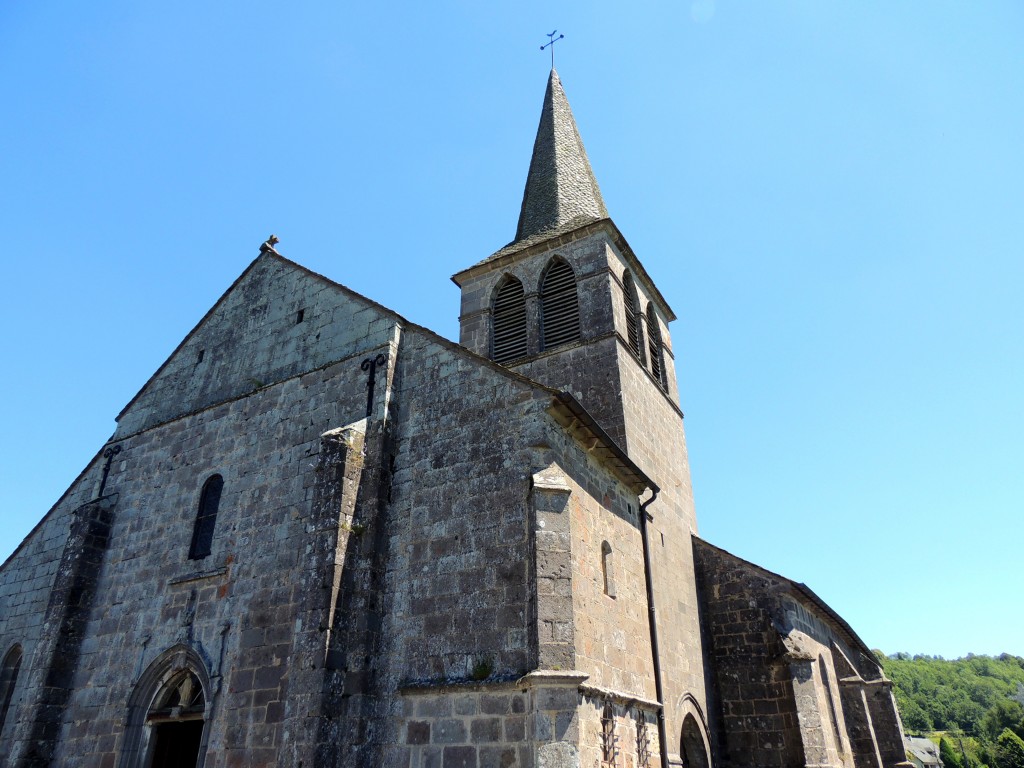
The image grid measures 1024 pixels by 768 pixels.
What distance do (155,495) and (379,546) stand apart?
227 inches

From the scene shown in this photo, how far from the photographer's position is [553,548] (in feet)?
27.4

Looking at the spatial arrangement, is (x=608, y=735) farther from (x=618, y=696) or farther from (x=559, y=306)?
(x=559, y=306)

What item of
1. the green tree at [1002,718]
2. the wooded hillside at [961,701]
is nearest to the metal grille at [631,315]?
the green tree at [1002,718]

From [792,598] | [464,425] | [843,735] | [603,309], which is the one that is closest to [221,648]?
[464,425]

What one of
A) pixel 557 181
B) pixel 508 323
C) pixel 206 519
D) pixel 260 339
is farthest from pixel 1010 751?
pixel 260 339

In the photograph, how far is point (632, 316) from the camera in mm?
16422

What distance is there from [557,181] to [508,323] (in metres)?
5.43

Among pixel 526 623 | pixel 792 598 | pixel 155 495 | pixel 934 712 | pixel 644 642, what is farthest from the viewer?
pixel 934 712

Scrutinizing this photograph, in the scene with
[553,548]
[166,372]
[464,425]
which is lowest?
[553,548]

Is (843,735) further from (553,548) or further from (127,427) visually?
(127,427)

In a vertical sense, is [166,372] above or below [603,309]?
below

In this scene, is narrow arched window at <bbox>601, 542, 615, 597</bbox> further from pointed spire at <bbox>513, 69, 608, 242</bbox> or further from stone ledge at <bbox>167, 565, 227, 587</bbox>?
pointed spire at <bbox>513, 69, 608, 242</bbox>

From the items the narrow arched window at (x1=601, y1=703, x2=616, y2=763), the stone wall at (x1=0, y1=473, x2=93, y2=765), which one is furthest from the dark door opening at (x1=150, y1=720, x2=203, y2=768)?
the narrow arched window at (x1=601, y1=703, x2=616, y2=763)

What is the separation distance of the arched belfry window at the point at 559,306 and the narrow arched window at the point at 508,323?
0.54m
